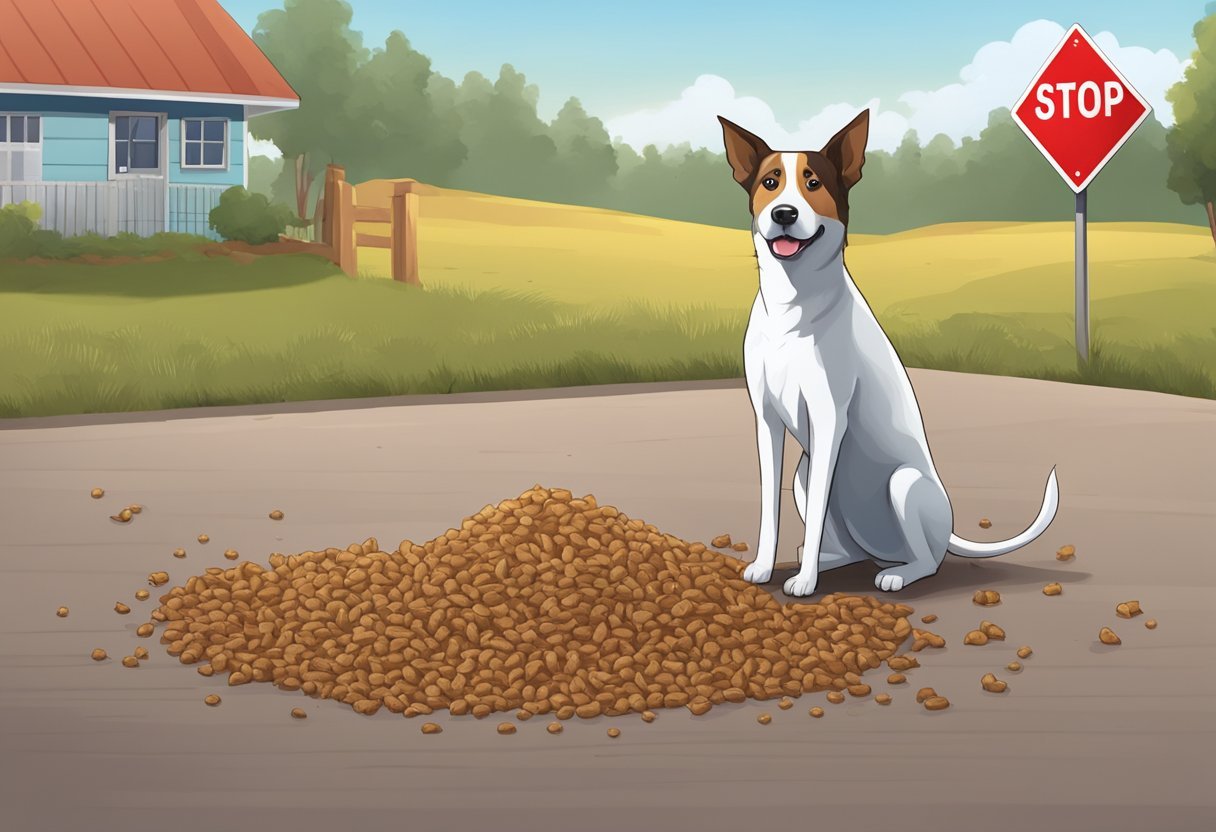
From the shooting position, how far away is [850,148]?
580 cm

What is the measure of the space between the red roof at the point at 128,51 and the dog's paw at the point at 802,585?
18.5 metres

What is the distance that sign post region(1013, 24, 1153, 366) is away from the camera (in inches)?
578

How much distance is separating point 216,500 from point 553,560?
2.91m

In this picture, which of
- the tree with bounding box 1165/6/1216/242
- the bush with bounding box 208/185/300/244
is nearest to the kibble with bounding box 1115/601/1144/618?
the bush with bounding box 208/185/300/244

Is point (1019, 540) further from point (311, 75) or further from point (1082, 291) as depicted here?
point (311, 75)

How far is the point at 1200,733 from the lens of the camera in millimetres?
5023

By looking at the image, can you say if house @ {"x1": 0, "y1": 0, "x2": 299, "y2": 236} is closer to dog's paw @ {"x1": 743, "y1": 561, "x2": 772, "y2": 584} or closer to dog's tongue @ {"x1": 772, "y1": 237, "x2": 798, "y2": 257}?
dog's paw @ {"x1": 743, "y1": 561, "x2": 772, "y2": 584}

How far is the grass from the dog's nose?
7.84 m

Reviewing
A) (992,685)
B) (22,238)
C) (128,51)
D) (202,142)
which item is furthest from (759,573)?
(202,142)

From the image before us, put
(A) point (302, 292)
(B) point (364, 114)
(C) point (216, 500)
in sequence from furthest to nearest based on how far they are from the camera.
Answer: (B) point (364, 114) → (A) point (302, 292) → (C) point (216, 500)

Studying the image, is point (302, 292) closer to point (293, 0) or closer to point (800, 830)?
point (800, 830)

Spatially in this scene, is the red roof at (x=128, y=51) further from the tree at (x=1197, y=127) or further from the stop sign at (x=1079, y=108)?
the tree at (x=1197, y=127)

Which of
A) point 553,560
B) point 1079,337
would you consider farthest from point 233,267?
point 553,560

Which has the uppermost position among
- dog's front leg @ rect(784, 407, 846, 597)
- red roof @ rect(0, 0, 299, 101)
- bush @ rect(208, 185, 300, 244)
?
red roof @ rect(0, 0, 299, 101)
